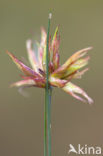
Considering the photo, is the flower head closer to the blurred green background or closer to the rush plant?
the rush plant

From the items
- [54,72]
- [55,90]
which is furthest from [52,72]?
[55,90]

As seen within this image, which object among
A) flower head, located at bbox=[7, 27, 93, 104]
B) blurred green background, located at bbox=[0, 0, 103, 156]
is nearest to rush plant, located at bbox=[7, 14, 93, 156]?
flower head, located at bbox=[7, 27, 93, 104]

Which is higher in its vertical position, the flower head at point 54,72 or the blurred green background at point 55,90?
the blurred green background at point 55,90

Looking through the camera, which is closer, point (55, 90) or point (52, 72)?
point (52, 72)

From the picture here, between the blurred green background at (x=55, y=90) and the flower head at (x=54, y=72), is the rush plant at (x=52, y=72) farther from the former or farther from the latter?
the blurred green background at (x=55, y=90)

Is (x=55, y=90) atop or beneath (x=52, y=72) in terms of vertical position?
atop

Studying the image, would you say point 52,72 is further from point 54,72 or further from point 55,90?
point 55,90

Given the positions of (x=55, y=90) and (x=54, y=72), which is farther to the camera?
(x=55, y=90)

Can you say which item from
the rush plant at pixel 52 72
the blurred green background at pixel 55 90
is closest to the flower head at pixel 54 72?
the rush plant at pixel 52 72

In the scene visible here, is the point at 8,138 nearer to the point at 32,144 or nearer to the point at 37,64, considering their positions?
the point at 32,144
